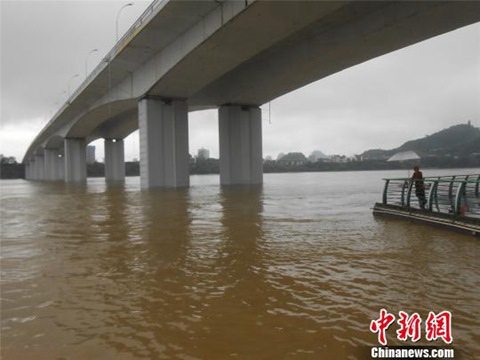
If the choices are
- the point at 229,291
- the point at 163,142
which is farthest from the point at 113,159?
the point at 229,291

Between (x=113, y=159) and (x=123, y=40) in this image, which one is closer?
(x=123, y=40)

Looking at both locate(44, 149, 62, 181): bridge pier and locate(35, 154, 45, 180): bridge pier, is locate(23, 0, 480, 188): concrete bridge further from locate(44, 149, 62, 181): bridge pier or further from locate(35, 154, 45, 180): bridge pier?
locate(35, 154, 45, 180): bridge pier

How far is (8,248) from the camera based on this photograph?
8.06m

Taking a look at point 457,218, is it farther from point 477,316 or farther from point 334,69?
point 334,69

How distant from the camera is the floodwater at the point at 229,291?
137 inches

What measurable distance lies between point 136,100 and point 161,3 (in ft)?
49.0

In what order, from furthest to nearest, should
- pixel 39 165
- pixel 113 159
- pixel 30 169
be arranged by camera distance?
pixel 30 169 → pixel 39 165 → pixel 113 159

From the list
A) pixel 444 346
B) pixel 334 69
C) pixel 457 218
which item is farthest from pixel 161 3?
pixel 444 346

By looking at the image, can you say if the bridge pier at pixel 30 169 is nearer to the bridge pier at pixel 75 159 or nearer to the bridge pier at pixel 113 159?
the bridge pier at pixel 113 159

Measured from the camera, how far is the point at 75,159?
215ft

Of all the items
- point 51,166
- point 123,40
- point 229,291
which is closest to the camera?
point 229,291

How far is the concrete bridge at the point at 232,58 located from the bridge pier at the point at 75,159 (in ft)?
58.4

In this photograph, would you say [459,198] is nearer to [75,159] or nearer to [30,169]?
[75,159]

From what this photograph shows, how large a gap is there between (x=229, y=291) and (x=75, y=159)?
218 feet
